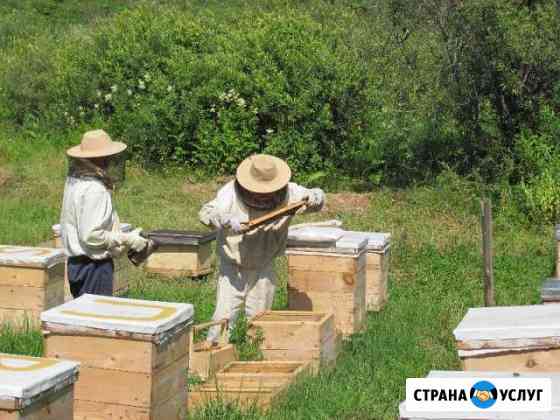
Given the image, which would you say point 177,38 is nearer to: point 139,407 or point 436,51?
point 436,51

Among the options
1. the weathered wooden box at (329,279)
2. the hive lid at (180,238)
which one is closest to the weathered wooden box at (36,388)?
the weathered wooden box at (329,279)

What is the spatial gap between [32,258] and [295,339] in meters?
1.93

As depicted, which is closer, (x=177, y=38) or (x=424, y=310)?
(x=424, y=310)

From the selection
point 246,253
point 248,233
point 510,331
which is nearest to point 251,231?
point 248,233

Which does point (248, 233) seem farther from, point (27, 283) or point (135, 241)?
point (27, 283)

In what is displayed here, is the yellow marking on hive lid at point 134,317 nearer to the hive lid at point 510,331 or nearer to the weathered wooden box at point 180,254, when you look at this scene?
the hive lid at point 510,331

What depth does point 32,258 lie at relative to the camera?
6859 millimetres

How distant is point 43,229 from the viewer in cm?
1084

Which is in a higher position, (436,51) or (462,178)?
(436,51)

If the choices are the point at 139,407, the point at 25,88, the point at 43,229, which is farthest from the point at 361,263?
the point at 25,88

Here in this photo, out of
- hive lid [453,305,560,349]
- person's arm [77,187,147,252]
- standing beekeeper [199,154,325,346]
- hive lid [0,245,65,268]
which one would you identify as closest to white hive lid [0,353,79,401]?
hive lid [453,305,560,349]

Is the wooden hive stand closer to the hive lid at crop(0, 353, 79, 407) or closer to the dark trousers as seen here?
the dark trousers

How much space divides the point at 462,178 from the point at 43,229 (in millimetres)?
4753

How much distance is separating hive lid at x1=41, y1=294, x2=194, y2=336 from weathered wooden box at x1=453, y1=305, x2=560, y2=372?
1.25 meters
